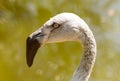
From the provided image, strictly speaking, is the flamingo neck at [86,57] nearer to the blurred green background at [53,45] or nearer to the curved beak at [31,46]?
the curved beak at [31,46]

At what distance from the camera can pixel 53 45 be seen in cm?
695

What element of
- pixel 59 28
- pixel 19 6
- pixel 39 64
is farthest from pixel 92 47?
pixel 19 6

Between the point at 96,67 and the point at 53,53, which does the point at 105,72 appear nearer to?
the point at 96,67

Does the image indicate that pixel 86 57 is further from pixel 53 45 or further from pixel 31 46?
pixel 53 45

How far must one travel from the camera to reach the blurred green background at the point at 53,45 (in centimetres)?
631

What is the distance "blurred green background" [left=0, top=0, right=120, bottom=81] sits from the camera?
6309 millimetres

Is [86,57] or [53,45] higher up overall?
[53,45]

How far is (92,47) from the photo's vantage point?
2.96 meters

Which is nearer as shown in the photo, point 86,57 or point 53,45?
point 86,57

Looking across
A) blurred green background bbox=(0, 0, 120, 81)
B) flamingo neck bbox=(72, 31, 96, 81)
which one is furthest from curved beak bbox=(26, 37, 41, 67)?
blurred green background bbox=(0, 0, 120, 81)

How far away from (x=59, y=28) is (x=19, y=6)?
5.13 m

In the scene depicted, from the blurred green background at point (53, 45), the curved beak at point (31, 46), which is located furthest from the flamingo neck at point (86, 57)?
the blurred green background at point (53, 45)

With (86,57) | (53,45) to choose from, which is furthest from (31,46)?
(53,45)

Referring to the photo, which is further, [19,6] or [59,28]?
[19,6]
